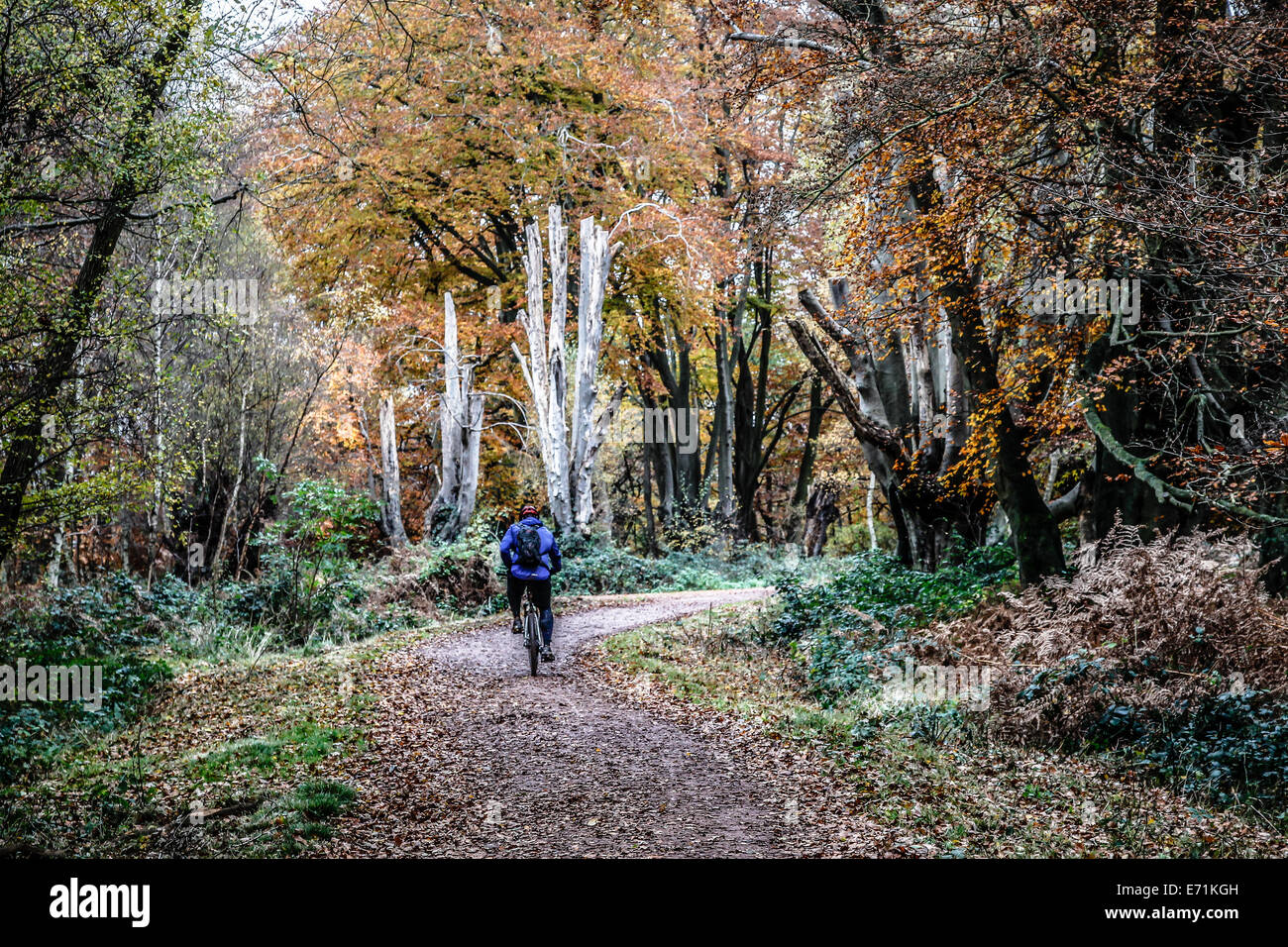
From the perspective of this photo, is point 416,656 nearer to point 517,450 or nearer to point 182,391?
point 182,391

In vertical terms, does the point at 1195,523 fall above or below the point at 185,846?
above

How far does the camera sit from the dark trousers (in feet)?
33.8

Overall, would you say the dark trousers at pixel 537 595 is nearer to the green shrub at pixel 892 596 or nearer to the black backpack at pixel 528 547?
the black backpack at pixel 528 547

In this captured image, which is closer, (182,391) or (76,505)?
(76,505)

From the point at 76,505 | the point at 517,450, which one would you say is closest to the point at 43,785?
the point at 76,505

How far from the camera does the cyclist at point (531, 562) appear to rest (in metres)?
10.3

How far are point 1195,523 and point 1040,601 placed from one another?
2345 millimetres

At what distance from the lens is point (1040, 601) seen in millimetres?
9281

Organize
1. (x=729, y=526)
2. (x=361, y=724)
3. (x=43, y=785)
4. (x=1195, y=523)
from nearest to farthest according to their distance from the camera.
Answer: (x=43, y=785)
(x=361, y=724)
(x=1195, y=523)
(x=729, y=526)

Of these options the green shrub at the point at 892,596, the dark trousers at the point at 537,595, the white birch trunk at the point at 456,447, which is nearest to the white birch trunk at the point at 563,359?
the white birch trunk at the point at 456,447

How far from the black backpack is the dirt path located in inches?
52.7

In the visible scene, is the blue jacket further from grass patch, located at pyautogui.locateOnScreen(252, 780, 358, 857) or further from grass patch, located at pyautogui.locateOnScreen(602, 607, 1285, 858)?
grass patch, located at pyautogui.locateOnScreen(252, 780, 358, 857)
